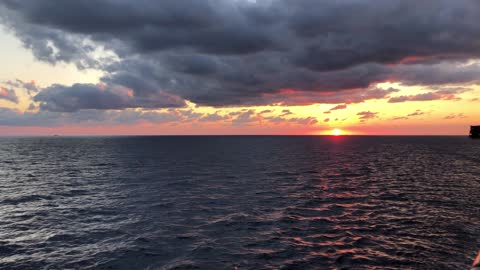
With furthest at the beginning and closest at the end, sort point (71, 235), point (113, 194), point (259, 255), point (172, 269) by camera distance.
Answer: point (113, 194), point (71, 235), point (259, 255), point (172, 269)

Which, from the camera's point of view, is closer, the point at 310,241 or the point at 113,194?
the point at 310,241

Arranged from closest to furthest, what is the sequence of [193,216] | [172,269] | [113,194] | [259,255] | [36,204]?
[172,269] → [259,255] → [193,216] → [36,204] → [113,194]

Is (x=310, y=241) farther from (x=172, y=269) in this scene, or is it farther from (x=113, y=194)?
(x=113, y=194)

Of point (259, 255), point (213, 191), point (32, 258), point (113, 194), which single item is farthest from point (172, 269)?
point (113, 194)

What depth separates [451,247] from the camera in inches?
930

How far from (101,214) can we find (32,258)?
11504mm

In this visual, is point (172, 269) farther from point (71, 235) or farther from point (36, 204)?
point (36, 204)

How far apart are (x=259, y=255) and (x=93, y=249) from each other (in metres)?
13.3

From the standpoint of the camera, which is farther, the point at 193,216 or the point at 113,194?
the point at 113,194

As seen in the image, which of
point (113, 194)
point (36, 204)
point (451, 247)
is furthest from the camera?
point (113, 194)

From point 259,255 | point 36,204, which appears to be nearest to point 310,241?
point 259,255

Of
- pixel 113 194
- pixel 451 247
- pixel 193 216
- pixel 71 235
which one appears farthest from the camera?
pixel 113 194

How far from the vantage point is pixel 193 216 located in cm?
3225

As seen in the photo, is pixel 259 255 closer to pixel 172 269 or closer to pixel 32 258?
pixel 172 269
